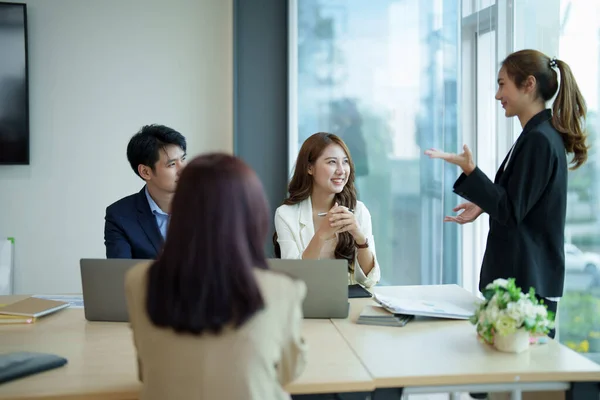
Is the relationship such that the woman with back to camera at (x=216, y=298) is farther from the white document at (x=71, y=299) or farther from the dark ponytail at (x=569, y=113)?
the dark ponytail at (x=569, y=113)

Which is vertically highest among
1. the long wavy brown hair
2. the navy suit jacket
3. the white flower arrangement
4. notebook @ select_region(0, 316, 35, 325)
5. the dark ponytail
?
the dark ponytail

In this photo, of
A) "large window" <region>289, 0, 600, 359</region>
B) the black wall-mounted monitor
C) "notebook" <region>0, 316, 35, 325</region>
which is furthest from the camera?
the black wall-mounted monitor

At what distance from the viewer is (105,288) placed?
2.11 meters

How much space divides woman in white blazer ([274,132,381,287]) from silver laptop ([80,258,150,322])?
0.87 metres

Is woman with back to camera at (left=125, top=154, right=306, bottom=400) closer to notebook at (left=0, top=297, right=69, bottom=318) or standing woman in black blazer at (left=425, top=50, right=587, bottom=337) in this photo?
notebook at (left=0, top=297, right=69, bottom=318)

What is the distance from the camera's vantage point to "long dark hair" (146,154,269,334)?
128cm

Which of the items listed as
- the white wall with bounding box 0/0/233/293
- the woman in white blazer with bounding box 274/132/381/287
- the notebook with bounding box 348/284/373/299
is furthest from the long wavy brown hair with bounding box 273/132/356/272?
the white wall with bounding box 0/0/233/293

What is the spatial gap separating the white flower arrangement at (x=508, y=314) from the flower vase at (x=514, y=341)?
15 millimetres

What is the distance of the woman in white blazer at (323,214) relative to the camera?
2729mm

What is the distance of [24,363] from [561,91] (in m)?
2.00

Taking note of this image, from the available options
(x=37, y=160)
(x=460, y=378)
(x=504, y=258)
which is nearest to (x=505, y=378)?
(x=460, y=378)

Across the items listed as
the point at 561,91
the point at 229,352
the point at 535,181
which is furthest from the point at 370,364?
the point at 561,91

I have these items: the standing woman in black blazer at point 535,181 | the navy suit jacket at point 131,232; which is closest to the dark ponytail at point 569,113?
the standing woman in black blazer at point 535,181

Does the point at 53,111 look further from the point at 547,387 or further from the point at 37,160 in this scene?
the point at 547,387
